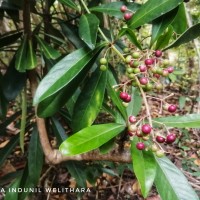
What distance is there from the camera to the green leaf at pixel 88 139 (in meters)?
0.61

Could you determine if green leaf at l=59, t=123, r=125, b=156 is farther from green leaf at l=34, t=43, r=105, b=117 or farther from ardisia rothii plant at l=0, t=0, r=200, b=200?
green leaf at l=34, t=43, r=105, b=117

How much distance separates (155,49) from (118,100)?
163 mm

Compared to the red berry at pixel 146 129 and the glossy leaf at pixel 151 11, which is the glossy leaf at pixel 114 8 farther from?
the red berry at pixel 146 129

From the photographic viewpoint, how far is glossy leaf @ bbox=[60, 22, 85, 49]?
102 centimetres

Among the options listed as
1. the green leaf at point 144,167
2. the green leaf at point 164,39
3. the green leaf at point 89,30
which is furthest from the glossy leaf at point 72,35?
the green leaf at point 144,167

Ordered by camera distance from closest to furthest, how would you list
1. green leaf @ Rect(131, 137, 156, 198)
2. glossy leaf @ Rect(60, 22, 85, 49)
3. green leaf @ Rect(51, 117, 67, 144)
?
green leaf @ Rect(131, 137, 156, 198), glossy leaf @ Rect(60, 22, 85, 49), green leaf @ Rect(51, 117, 67, 144)

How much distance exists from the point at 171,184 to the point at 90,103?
278 millimetres

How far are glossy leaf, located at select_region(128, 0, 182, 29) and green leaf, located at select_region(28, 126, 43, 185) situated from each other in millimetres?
633

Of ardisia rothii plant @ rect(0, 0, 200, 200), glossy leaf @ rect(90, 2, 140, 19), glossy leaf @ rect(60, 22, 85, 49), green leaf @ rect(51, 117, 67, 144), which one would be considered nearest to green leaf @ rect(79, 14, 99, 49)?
ardisia rothii plant @ rect(0, 0, 200, 200)

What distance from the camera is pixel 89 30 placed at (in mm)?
732

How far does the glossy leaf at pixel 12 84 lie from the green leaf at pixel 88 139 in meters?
0.49

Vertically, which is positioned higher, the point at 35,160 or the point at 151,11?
the point at 151,11

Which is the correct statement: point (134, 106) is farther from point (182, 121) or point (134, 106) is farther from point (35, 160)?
point (35, 160)

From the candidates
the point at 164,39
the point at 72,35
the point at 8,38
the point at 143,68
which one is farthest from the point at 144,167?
the point at 8,38
